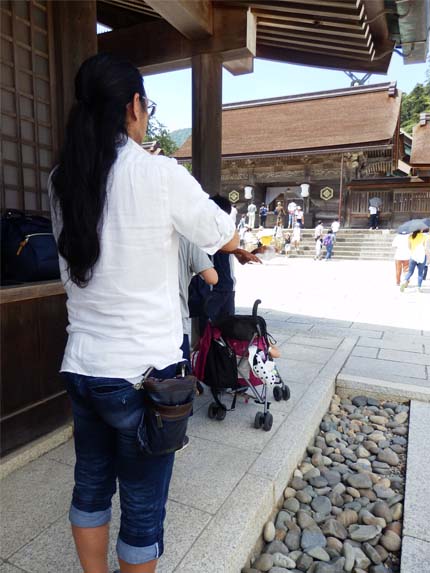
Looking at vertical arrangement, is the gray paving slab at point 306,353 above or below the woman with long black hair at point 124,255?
below

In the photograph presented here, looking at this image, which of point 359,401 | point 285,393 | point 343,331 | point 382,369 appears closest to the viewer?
point 285,393

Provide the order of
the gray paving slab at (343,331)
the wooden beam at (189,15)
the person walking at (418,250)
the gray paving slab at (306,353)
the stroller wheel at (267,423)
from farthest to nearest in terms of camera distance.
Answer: the person walking at (418,250)
the gray paving slab at (343,331)
the gray paving slab at (306,353)
the wooden beam at (189,15)
the stroller wheel at (267,423)

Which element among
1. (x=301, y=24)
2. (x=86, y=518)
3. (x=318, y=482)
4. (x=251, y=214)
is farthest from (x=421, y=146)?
(x=86, y=518)

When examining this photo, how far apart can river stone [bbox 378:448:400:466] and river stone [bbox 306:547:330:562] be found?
3.33 feet

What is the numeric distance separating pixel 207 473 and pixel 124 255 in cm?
163

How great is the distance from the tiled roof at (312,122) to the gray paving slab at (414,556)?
17.7 m

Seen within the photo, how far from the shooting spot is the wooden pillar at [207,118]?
3.79 m

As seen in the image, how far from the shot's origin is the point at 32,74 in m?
2.61

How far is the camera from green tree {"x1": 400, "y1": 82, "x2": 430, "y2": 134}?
36253 millimetres

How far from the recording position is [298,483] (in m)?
2.51

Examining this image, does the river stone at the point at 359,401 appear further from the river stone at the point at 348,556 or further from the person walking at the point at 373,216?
the person walking at the point at 373,216

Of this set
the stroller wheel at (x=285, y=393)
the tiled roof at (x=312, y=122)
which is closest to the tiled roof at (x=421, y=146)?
the tiled roof at (x=312, y=122)

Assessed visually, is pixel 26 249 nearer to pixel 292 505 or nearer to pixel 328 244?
pixel 292 505

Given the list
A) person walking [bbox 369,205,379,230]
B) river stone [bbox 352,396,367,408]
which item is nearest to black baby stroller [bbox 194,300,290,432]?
river stone [bbox 352,396,367,408]
